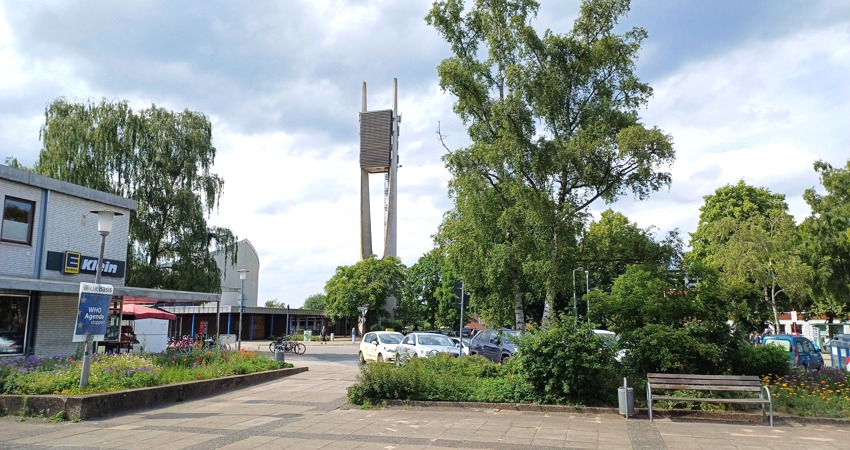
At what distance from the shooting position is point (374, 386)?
13.0 metres

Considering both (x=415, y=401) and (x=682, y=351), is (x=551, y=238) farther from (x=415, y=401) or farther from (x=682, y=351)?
(x=415, y=401)

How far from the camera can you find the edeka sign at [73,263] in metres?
18.4

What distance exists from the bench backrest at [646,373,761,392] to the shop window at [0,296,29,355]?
16.7 metres

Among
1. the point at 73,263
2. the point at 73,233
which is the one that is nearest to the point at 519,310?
the point at 73,263

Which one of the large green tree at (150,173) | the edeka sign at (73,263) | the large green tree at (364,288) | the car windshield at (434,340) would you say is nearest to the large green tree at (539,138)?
the car windshield at (434,340)

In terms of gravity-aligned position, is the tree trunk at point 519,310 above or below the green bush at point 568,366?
above

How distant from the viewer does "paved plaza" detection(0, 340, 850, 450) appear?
9031 millimetres

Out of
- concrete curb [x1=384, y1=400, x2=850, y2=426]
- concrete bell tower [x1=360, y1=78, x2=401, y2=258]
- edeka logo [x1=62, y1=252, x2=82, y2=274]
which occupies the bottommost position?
concrete curb [x1=384, y1=400, x2=850, y2=426]

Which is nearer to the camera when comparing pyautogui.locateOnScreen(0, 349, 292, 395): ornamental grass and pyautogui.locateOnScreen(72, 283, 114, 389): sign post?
pyautogui.locateOnScreen(0, 349, 292, 395): ornamental grass

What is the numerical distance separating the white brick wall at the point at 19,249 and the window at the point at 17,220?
0.11 metres

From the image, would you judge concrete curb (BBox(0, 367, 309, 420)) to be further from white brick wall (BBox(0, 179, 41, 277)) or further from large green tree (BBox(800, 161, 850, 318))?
large green tree (BBox(800, 161, 850, 318))

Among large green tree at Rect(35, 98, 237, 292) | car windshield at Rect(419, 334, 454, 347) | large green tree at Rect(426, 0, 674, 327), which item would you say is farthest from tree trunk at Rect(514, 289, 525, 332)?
large green tree at Rect(35, 98, 237, 292)

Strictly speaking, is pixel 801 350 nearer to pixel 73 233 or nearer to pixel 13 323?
pixel 73 233

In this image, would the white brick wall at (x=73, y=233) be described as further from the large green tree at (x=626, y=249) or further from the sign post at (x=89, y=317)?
the large green tree at (x=626, y=249)
